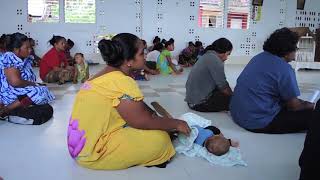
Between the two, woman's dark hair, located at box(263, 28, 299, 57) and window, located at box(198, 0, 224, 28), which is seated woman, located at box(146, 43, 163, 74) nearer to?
window, located at box(198, 0, 224, 28)

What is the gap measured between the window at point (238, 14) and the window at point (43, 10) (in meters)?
5.63

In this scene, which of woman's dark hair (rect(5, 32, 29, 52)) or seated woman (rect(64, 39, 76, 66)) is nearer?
woman's dark hair (rect(5, 32, 29, 52))

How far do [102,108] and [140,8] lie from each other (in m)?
9.39

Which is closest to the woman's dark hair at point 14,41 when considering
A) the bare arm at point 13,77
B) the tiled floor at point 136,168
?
the bare arm at point 13,77

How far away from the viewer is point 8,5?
10.3m

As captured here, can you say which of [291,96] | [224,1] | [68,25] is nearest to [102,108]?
[291,96]

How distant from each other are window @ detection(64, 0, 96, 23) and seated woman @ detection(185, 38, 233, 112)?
24.4 feet

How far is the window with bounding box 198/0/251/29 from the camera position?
38.2 feet

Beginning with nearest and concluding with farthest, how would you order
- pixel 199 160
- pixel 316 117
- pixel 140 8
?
1. pixel 316 117
2. pixel 199 160
3. pixel 140 8

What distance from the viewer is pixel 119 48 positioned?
6.76ft

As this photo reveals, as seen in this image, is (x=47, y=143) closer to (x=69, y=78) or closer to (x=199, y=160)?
(x=199, y=160)

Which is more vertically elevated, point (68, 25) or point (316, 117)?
point (68, 25)

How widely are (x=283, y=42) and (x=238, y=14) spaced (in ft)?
30.7

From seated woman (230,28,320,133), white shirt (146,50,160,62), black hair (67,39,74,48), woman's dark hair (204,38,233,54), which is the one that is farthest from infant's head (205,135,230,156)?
black hair (67,39,74,48)
